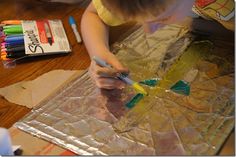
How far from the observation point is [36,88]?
0.89 meters

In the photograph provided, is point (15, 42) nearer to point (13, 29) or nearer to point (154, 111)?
point (13, 29)

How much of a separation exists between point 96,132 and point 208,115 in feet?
0.74

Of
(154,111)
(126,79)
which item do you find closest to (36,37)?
(126,79)

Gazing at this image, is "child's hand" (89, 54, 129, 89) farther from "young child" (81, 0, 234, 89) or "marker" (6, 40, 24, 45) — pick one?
"marker" (6, 40, 24, 45)

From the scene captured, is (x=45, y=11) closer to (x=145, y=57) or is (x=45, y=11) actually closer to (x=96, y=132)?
(x=145, y=57)

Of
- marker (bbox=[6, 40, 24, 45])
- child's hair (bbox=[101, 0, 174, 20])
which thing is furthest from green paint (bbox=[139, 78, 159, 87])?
marker (bbox=[6, 40, 24, 45])

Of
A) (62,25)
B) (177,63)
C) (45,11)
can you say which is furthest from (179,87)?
(45,11)

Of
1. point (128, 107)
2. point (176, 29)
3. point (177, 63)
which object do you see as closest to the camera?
point (128, 107)

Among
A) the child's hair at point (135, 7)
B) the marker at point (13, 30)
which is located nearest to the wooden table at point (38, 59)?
the marker at point (13, 30)

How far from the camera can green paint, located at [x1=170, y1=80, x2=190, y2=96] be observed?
806 millimetres

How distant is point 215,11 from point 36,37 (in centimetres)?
49

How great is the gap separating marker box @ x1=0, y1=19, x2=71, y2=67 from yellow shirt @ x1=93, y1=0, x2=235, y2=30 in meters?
0.14

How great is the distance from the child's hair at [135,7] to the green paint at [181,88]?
0.17 meters

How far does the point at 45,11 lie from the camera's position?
4.00 feet
